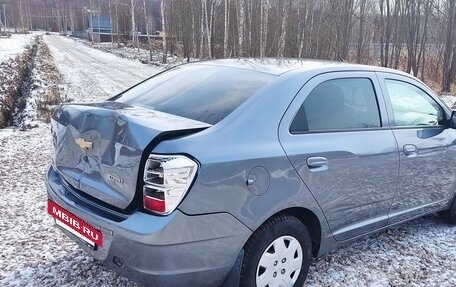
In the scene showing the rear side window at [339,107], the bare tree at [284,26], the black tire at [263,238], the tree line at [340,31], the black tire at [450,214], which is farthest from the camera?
the bare tree at [284,26]

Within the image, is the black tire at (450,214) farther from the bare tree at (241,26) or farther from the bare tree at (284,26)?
the bare tree at (241,26)

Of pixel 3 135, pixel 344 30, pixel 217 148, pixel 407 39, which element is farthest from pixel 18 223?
pixel 344 30

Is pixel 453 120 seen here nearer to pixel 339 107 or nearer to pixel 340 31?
pixel 339 107

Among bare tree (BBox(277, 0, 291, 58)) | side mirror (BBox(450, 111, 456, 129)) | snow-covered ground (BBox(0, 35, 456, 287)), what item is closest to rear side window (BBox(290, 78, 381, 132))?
side mirror (BBox(450, 111, 456, 129))

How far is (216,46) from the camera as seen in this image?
3028 centimetres

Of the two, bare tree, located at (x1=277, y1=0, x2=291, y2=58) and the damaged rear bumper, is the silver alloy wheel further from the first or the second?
bare tree, located at (x1=277, y1=0, x2=291, y2=58)

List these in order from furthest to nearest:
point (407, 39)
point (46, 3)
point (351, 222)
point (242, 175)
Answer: point (46, 3) → point (407, 39) → point (351, 222) → point (242, 175)

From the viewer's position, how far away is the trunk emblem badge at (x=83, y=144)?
8.49 feet

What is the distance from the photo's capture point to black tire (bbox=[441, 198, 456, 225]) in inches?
169

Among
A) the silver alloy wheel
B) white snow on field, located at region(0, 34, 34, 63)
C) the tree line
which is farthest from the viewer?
white snow on field, located at region(0, 34, 34, 63)

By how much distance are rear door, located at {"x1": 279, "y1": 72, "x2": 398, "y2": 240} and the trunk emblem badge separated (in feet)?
3.91

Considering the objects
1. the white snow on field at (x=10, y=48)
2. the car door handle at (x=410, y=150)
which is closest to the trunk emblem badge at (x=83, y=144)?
the car door handle at (x=410, y=150)

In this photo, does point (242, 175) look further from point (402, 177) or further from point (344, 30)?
point (344, 30)

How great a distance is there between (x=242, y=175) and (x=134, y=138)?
640mm
